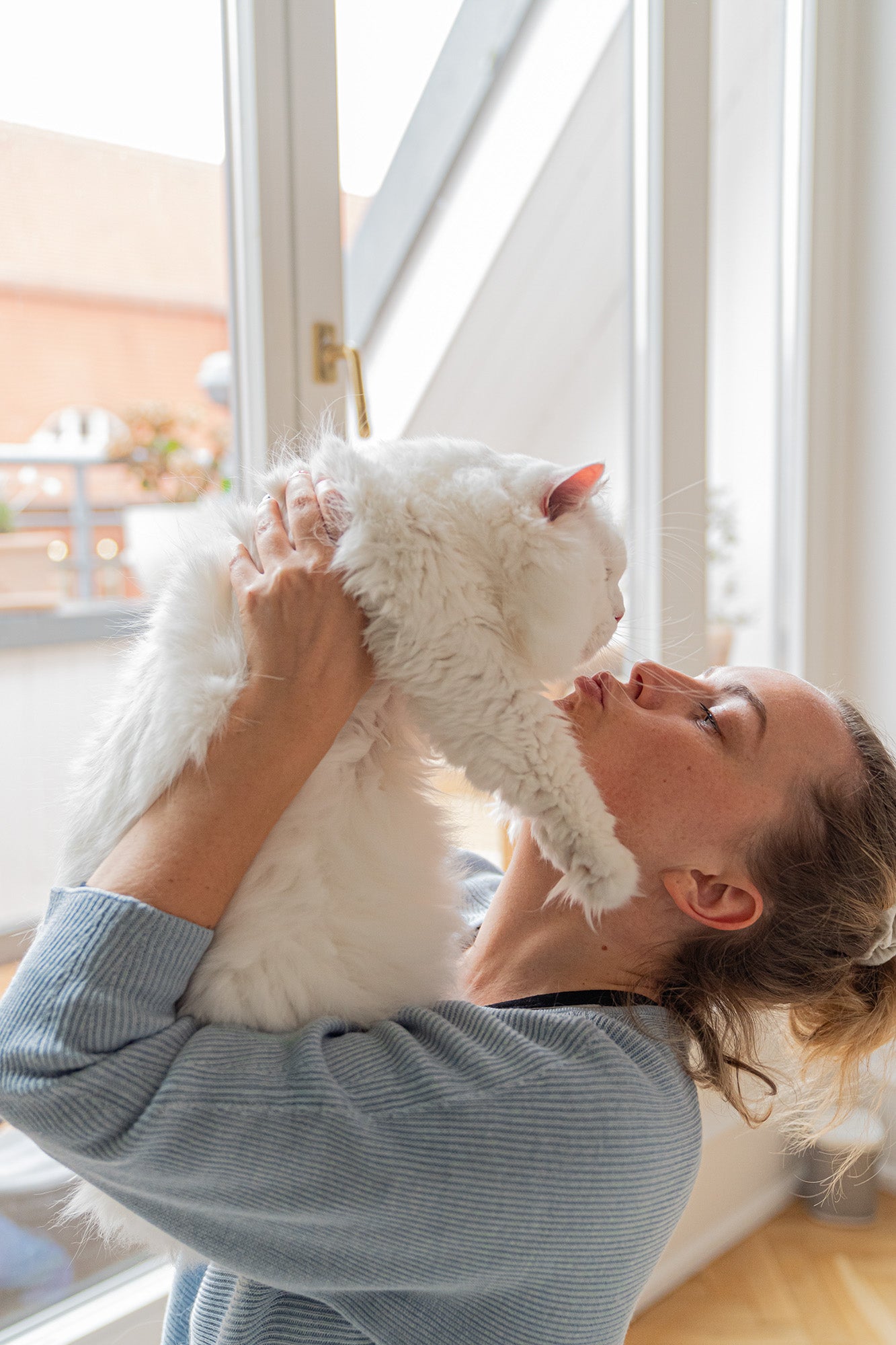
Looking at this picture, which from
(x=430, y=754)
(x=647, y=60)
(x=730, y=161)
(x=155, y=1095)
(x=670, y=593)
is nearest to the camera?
(x=155, y=1095)

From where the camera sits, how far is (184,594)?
92 cm

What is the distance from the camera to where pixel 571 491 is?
1.02m

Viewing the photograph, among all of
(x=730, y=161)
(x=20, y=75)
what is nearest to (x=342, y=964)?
(x=20, y=75)

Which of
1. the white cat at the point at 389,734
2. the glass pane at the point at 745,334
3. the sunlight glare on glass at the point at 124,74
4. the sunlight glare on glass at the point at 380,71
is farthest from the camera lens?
the glass pane at the point at 745,334

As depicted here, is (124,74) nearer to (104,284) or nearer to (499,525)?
(104,284)

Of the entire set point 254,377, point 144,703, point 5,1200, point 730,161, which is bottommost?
point 5,1200

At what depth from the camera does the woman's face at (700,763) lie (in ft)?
3.47

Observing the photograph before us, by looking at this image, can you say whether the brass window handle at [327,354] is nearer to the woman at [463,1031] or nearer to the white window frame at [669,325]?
the woman at [463,1031]

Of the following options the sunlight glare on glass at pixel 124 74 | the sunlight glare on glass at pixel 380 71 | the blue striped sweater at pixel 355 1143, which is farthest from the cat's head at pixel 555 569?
the sunlight glare on glass at pixel 380 71

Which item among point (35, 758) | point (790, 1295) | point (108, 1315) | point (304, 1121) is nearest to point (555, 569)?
point (304, 1121)

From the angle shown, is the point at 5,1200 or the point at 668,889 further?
the point at 5,1200

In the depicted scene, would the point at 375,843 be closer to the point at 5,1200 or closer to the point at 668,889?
the point at 668,889

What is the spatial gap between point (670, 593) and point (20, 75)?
5.03 feet

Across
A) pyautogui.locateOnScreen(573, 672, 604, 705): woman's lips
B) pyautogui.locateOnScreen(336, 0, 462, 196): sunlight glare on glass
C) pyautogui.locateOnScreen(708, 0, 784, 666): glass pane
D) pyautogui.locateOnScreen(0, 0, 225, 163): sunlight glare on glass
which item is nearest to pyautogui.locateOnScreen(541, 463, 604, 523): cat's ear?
pyautogui.locateOnScreen(573, 672, 604, 705): woman's lips
